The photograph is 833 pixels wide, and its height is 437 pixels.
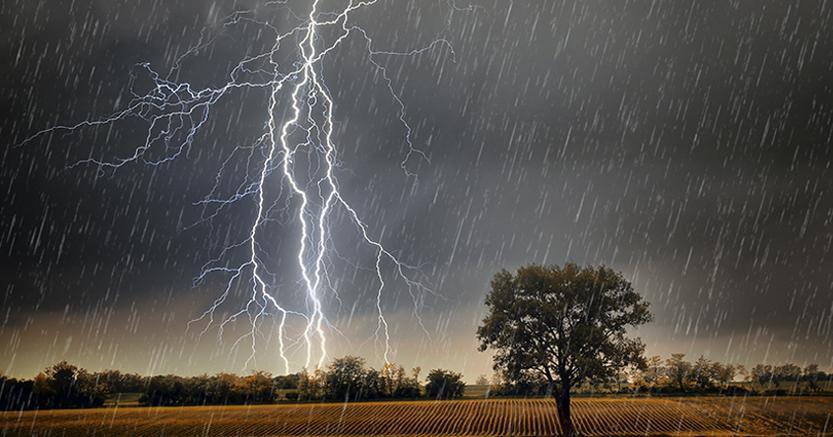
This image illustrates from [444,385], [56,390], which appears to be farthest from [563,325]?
[56,390]

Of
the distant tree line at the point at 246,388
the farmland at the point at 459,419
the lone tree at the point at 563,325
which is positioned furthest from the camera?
the distant tree line at the point at 246,388

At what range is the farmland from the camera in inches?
1260

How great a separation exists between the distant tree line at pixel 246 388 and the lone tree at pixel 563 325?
1260 inches

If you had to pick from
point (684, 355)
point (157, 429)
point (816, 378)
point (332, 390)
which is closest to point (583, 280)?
point (157, 429)

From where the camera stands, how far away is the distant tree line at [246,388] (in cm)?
5612

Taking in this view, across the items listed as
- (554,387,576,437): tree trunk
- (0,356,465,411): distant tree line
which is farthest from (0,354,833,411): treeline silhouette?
(554,387,576,437): tree trunk

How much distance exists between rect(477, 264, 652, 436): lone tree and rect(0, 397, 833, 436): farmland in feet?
20.7

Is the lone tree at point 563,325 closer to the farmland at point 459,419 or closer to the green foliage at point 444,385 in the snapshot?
the farmland at point 459,419

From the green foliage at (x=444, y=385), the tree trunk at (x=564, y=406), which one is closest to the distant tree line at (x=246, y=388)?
the green foliage at (x=444, y=385)

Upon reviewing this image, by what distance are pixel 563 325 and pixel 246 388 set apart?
4220cm

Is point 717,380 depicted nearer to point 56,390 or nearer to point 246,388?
point 246,388

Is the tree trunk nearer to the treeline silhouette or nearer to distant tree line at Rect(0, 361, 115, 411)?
the treeline silhouette

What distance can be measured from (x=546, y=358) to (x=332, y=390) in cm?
3738

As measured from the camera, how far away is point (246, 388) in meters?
57.1
